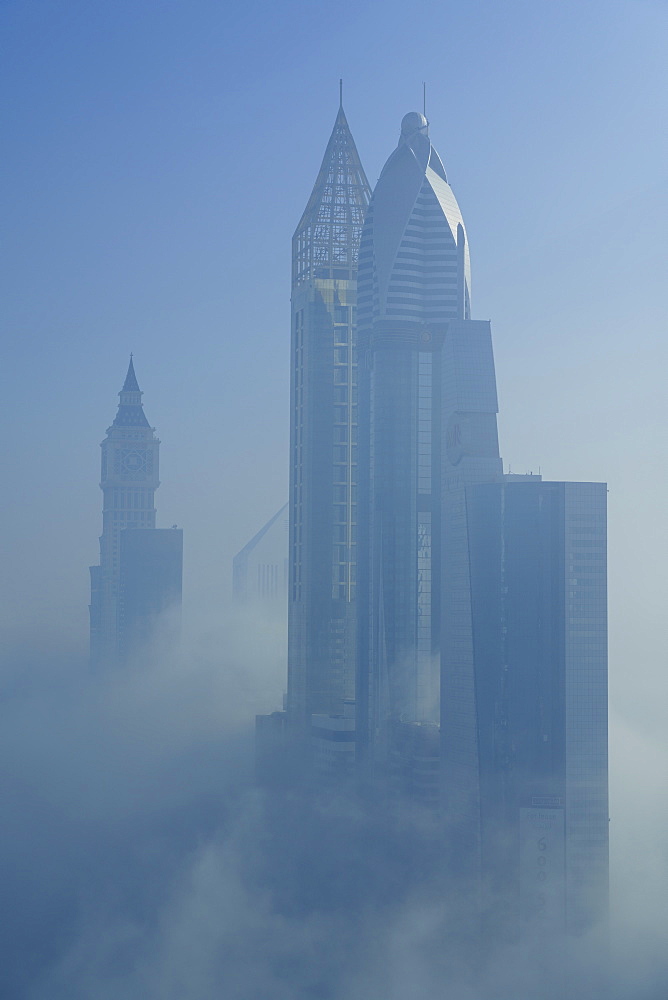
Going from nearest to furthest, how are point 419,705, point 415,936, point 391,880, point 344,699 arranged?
point 415,936, point 391,880, point 419,705, point 344,699

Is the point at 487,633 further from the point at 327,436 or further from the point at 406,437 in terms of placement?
the point at 327,436

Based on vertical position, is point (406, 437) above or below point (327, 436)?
below

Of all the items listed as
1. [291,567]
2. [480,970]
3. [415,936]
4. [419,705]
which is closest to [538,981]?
[480,970]

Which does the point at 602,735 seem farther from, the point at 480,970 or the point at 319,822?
the point at 319,822

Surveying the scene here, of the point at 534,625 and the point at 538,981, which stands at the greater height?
the point at 534,625

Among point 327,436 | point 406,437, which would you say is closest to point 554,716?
point 406,437

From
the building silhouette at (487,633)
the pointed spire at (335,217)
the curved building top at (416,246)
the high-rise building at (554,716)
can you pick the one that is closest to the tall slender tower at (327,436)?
the pointed spire at (335,217)

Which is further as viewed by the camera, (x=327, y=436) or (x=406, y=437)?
(x=327, y=436)
